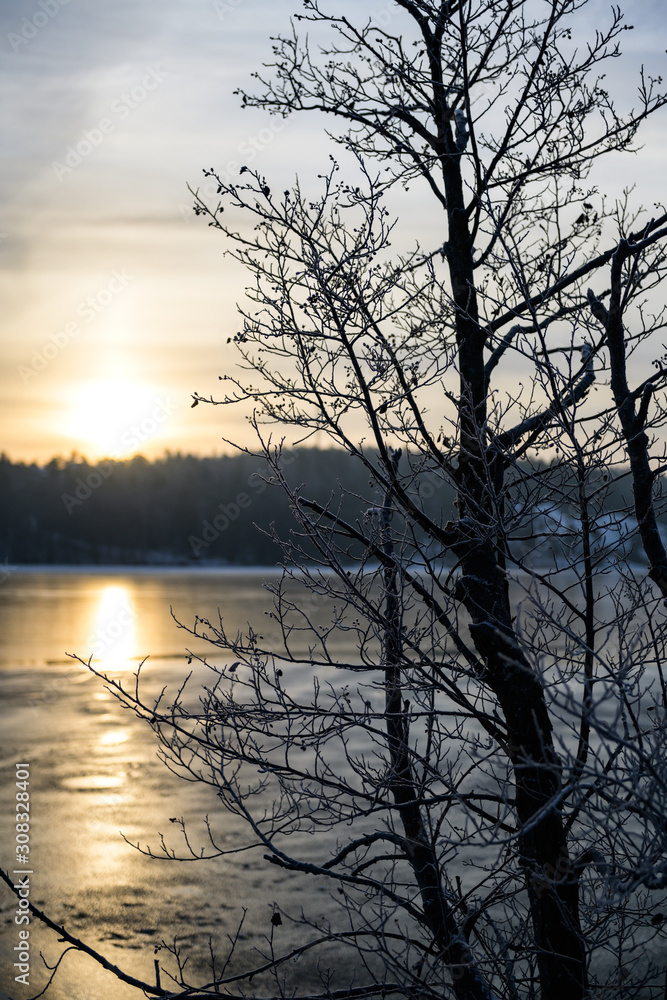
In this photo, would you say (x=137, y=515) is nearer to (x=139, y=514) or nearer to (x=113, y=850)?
(x=139, y=514)

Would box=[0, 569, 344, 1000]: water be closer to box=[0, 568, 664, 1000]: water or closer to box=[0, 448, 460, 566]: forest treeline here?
box=[0, 568, 664, 1000]: water

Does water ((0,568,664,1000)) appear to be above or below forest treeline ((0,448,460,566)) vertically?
below

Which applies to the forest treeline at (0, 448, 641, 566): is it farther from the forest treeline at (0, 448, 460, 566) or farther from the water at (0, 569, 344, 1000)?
the water at (0, 569, 344, 1000)

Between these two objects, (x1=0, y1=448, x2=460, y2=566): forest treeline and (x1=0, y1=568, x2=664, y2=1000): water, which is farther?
(x1=0, y1=448, x2=460, y2=566): forest treeline

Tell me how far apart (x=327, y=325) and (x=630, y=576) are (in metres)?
2.60

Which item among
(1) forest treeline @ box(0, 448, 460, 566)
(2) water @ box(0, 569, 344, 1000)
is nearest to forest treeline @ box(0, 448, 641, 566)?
(1) forest treeline @ box(0, 448, 460, 566)

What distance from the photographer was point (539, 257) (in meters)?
5.45

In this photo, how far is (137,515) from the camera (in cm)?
11612

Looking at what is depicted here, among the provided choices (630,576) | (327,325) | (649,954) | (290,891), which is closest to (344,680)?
(290,891)

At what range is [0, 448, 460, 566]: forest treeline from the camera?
107 m

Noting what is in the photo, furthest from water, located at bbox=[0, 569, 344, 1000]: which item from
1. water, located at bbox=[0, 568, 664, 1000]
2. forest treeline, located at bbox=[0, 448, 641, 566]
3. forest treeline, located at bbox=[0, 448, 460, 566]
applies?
forest treeline, located at bbox=[0, 448, 460, 566]

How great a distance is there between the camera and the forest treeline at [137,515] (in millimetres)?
107250

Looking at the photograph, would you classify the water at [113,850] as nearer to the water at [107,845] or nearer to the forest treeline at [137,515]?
the water at [107,845]

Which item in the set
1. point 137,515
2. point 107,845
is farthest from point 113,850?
point 137,515
